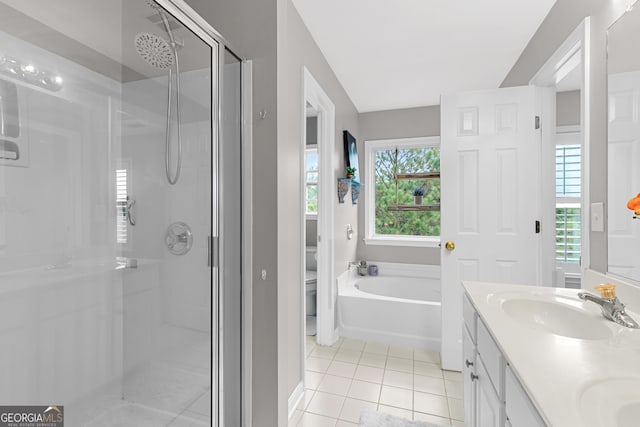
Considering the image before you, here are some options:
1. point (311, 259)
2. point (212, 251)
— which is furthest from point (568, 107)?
point (212, 251)

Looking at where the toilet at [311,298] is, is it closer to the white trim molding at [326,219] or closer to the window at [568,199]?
the white trim molding at [326,219]

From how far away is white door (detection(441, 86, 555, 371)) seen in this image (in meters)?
2.13

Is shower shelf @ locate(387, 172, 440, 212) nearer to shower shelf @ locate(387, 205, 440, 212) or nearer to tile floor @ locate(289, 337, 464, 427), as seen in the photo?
shower shelf @ locate(387, 205, 440, 212)

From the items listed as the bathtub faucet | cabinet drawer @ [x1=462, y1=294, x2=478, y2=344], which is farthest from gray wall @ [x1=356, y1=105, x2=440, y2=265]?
cabinet drawer @ [x1=462, y1=294, x2=478, y2=344]

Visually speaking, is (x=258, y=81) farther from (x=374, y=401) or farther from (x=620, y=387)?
(x=374, y=401)

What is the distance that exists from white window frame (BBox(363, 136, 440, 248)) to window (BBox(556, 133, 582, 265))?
124 cm

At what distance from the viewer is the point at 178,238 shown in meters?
1.44

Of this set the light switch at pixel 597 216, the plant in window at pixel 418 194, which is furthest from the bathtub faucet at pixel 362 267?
the light switch at pixel 597 216

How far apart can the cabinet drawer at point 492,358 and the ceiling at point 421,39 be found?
74.6 inches

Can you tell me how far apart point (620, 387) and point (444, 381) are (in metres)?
1.81

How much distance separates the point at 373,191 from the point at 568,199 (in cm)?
210

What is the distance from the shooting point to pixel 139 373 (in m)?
1.55

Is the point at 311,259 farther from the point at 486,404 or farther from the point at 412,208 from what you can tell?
the point at 486,404

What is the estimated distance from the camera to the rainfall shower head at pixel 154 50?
55.4 inches
